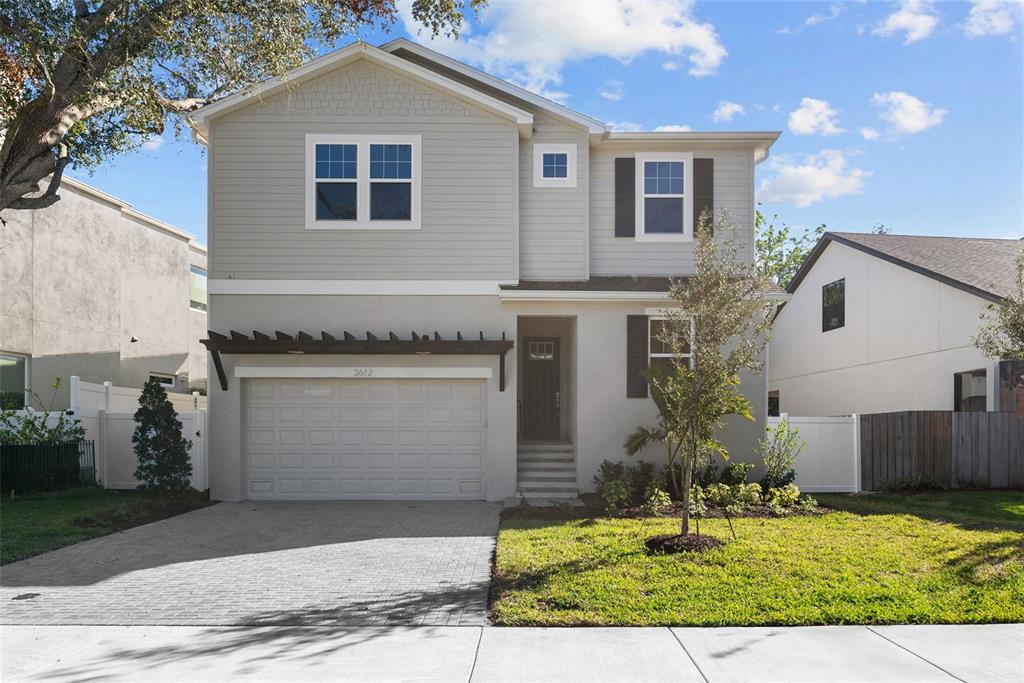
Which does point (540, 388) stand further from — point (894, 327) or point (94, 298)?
point (94, 298)

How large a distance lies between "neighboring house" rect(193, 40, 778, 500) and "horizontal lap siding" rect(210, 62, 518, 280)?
36 millimetres

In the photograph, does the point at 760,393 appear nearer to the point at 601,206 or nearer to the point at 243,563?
the point at 601,206

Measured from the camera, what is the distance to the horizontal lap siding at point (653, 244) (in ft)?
50.4

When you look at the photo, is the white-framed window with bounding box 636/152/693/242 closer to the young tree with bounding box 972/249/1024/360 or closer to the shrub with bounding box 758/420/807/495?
the shrub with bounding box 758/420/807/495

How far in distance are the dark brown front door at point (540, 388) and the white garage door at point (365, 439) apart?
2551 millimetres

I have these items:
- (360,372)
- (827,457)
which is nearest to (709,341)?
(360,372)

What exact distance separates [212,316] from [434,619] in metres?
9.40

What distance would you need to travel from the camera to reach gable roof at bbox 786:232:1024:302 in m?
17.4

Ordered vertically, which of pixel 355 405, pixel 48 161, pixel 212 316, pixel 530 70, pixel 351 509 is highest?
pixel 530 70

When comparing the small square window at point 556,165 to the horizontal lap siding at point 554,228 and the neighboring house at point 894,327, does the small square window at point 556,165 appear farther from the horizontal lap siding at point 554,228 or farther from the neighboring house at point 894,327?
the neighboring house at point 894,327

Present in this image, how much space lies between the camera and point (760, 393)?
14.9 meters

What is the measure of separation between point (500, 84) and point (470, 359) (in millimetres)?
5394

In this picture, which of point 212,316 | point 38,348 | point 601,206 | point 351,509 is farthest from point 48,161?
point 38,348

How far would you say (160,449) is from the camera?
1432cm
